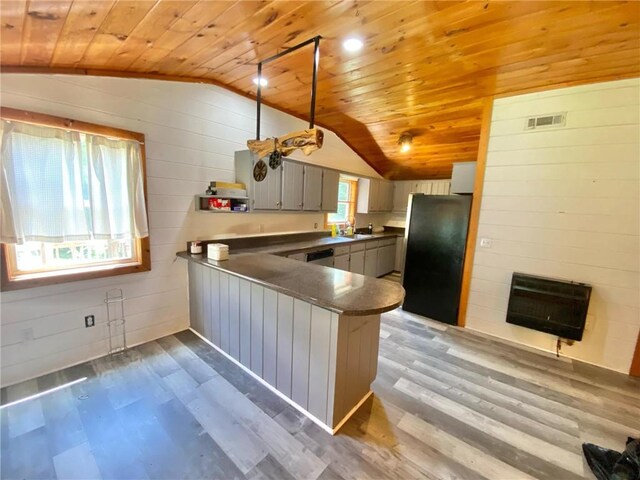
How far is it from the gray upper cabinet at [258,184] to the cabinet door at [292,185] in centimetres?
9

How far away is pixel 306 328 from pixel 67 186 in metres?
2.19

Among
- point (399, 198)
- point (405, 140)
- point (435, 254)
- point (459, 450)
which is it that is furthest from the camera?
point (399, 198)

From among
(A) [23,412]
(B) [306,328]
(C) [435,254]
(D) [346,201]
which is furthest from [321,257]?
(A) [23,412]

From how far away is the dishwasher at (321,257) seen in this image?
3.71m

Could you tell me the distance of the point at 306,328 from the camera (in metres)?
1.82

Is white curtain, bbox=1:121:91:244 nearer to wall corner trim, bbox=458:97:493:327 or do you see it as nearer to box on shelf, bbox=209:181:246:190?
box on shelf, bbox=209:181:246:190

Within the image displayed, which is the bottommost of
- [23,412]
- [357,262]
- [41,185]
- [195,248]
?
[23,412]

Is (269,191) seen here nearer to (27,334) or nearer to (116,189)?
(116,189)

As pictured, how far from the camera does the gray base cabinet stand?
5.66ft

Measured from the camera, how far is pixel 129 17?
1.53m

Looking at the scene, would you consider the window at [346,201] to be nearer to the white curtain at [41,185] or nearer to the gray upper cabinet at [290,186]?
the gray upper cabinet at [290,186]

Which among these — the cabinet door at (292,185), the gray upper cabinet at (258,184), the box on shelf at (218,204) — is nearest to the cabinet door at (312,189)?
the cabinet door at (292,185)

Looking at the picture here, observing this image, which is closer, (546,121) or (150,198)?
(150,198)

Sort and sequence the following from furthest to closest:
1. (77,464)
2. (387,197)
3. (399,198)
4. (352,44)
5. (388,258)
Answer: (399,198) < (387,197) < (388,258) < (352,44) < (77,464)
